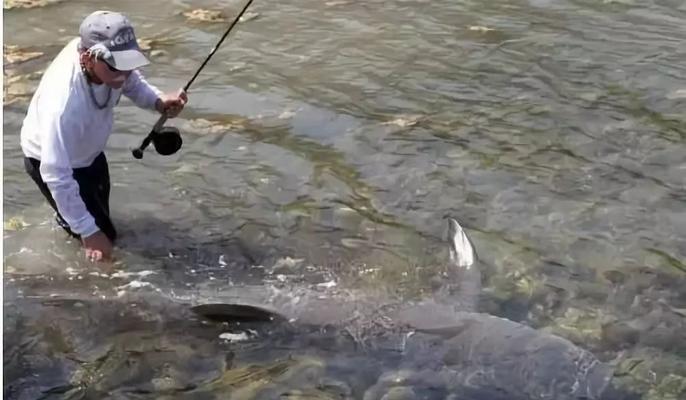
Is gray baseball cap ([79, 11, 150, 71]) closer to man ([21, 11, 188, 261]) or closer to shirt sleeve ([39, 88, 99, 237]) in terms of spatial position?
man ([21, 11, 188, 261])

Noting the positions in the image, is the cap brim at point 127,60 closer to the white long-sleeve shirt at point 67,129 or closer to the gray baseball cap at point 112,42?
the gray baseball cap at point 112,42

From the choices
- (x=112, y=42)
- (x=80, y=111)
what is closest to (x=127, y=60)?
(x=112, y=42)

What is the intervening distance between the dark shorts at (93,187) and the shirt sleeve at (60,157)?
40 cm

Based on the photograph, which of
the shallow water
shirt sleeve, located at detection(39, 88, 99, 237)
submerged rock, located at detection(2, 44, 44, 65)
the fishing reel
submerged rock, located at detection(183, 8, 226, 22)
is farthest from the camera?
submerged rock, located at detection(183, 8, 226, 22)

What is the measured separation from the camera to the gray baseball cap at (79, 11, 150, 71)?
15.7 ft

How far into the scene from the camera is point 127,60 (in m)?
4.80

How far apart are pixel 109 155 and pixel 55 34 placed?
9.84 ft

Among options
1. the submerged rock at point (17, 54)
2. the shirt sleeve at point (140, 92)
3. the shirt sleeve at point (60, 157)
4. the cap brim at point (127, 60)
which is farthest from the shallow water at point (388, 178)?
the cap brim at point (127, 60)

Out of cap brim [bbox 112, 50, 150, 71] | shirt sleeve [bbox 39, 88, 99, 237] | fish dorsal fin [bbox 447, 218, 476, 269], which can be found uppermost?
cap brim [bbox 112, 50, 150, 71]

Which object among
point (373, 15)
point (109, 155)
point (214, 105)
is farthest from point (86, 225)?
point (373, 15)

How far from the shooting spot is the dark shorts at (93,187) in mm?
5418

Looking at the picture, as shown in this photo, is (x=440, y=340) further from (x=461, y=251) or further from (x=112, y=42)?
(x=112, y=42)

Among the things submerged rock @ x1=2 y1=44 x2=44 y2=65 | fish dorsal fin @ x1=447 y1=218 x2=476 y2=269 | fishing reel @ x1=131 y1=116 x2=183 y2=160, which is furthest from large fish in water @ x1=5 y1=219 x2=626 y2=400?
submerged rock @ x1=2 y1=44 x2=44 y2=65

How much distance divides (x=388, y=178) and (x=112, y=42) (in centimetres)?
267
